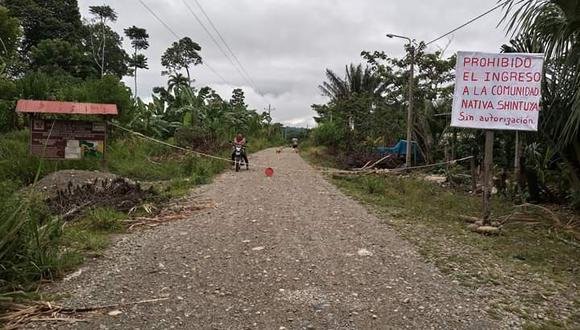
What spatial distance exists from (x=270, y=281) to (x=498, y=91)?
4.99m

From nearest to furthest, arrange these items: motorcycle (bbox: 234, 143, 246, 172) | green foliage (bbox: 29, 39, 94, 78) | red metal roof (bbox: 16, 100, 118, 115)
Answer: red metal roof (bbox: 16, 100, 118, 115)
motorcycle (bbox: 234, 143, 246, 172)
green foliage (bbox: 29, 39, 94, 78)

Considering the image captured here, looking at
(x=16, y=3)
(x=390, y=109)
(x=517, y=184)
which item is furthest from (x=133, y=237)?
(x=16, y=3)

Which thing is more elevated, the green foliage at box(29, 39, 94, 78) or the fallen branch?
the green foliage at box(29, 39, 94, 78)

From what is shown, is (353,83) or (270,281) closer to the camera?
(270,281)

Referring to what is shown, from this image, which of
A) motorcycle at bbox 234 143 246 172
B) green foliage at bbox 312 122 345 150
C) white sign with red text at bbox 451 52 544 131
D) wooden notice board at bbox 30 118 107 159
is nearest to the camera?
white sign with red text at bbox 451 52 544 131

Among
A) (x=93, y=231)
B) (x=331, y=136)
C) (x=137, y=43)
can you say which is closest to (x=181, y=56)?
(x=137, y=43)

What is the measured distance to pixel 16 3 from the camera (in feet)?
124

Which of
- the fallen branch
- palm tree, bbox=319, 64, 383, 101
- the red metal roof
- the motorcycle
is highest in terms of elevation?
palm tree, bbox=319, 64, 383, 101

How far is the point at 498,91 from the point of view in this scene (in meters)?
7.33

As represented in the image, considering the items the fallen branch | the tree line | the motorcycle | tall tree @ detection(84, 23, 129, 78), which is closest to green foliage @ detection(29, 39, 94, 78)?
the tree line

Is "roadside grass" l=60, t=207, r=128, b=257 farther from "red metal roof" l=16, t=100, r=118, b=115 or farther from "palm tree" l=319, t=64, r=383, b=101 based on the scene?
"palm tree" l=319, t=64, r=383, b=101

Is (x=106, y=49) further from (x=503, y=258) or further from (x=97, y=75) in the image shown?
(x=503, y=258)

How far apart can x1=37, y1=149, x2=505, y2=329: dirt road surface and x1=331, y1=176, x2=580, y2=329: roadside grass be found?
1.02 ft

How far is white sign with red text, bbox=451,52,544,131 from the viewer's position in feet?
23.5
